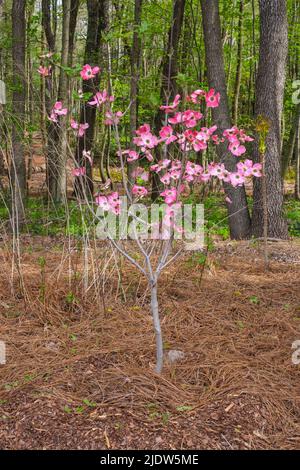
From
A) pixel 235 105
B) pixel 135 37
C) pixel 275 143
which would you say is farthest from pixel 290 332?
pixel 235 105

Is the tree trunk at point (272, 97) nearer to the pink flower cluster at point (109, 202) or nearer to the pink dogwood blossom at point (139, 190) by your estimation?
the pink dogwood blossom at point (139, 190)

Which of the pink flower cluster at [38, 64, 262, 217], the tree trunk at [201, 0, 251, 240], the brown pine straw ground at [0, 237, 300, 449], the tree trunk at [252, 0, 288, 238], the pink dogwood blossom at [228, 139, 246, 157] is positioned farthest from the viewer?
the tree trunk at [201, 0, 251, 240]

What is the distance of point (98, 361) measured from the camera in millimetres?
2662

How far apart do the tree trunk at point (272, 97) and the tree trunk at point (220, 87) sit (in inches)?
8.4

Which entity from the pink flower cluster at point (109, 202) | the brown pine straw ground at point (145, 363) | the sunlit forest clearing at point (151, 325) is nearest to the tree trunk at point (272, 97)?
the sunlit forest clearing at point (151, 325)

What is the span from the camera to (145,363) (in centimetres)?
267

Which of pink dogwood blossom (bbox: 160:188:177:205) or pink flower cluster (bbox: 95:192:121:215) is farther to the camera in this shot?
pink flower cluster (bbox: 95:192:121:215)

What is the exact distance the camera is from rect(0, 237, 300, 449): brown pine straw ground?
6.95 ft

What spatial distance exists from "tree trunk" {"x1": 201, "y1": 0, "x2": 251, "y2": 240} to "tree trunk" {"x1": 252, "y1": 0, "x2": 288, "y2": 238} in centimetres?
21

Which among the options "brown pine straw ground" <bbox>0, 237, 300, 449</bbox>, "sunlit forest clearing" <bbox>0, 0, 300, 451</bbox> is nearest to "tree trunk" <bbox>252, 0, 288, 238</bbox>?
"sunlit forest clearing" <bbox>0, 0, 300, 451</bbox>

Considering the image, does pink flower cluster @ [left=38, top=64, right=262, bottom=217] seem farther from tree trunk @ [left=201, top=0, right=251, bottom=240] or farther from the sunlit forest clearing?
tree trunk @ [left=201, top=0, right=251, bottom=240]

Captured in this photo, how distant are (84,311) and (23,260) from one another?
122 cm

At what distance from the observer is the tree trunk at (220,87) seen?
224 inches
